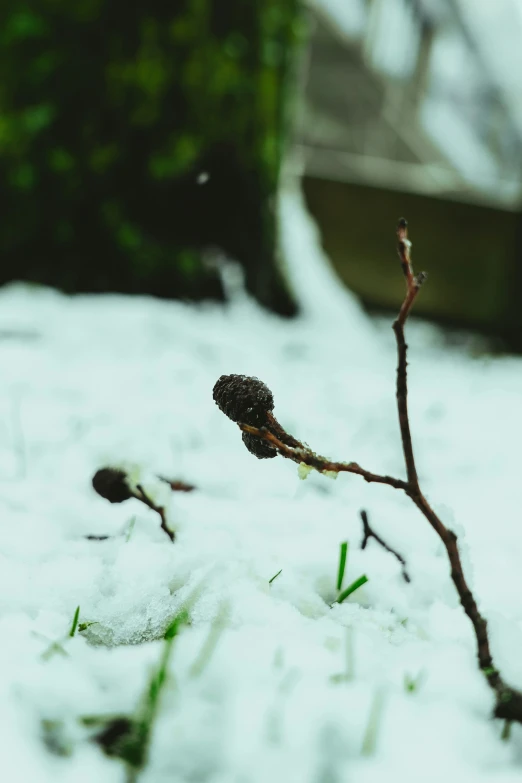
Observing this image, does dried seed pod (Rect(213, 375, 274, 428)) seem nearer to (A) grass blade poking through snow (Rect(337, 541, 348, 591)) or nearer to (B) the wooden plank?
(A) grass blade poking through snow (Rect(337, 541, 348, 591))

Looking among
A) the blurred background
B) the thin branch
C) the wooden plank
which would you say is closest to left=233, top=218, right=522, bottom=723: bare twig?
the thin branch

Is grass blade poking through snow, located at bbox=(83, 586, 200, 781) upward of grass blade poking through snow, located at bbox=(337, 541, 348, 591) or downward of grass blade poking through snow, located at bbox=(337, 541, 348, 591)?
upward

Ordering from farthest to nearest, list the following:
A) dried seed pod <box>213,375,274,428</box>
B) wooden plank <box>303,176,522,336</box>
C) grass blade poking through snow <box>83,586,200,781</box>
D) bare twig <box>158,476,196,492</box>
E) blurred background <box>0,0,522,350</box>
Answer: wooden plank <box>303,176,522,336</box>, blurred background <box>0,0,522,350</box>, bare twig <box>158,476,196,492</box>, dried seed pod <box>213,375,274,428</box>, grass blade poking through snow <box>83,586,200,781</box>

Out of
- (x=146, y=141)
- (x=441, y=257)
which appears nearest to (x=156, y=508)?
(x=146, y=141)

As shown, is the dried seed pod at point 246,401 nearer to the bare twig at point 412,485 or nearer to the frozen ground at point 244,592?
the bare twig at point 412,485

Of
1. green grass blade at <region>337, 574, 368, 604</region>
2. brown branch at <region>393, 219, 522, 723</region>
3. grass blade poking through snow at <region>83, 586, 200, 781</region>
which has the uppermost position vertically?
brown branch at <region>393, 219, 522, 723</region>

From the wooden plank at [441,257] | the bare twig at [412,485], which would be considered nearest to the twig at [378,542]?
the bare twig at [412,485]
